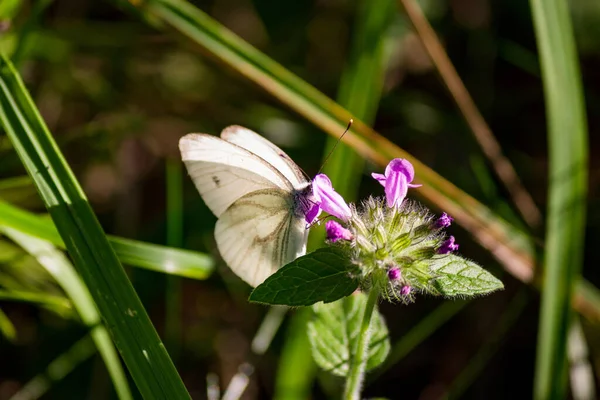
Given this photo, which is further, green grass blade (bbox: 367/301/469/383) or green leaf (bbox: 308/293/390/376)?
green grass blade (bbox: 367/301/469/383)

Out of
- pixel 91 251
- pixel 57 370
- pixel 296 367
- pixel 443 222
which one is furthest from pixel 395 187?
pixel 57 370

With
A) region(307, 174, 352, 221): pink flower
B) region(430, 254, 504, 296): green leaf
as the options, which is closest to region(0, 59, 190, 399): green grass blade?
region(307, 174, 352, 221): pink flower

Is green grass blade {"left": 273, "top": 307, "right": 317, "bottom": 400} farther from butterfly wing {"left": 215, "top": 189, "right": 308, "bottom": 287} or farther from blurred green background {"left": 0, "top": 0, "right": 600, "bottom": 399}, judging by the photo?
butterfly wing {"left": 215, "top": 189, "right": 308, "bottom": 287}

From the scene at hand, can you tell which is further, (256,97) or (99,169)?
(256,97)

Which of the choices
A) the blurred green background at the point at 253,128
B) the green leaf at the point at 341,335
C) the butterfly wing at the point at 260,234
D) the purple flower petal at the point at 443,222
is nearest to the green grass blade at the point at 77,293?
the blurred green background at the point at 253,128

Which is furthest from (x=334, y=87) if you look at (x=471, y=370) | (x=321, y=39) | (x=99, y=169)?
(x=471, y=370)

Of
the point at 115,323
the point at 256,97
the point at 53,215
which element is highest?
the point at 256,97

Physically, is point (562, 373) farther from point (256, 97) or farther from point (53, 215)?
point (256, 97)
